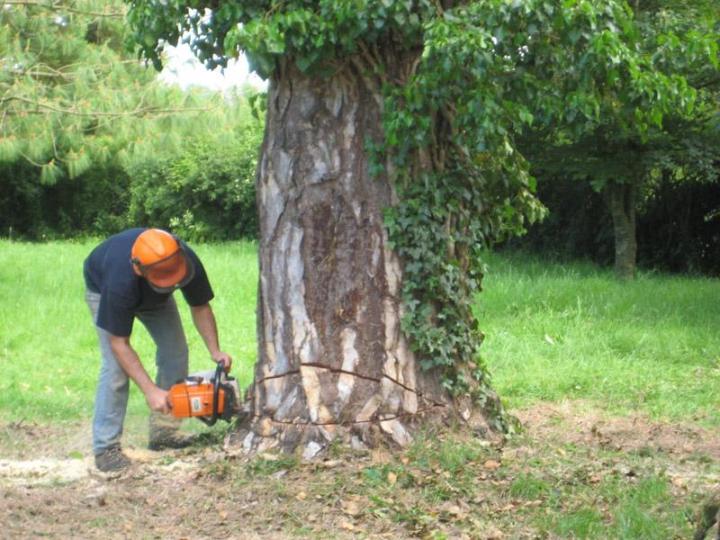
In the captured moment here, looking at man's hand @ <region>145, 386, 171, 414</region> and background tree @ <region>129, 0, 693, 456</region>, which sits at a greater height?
background tree @ <region>129, 0, 693, 456</region>

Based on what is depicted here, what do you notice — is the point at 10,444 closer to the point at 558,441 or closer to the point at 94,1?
the point at 558,441

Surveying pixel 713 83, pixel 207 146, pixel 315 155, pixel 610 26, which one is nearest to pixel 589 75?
pixel 610 26

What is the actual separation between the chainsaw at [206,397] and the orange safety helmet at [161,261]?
0.54 meters

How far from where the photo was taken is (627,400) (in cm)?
803

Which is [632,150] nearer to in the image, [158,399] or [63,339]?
[63,339]

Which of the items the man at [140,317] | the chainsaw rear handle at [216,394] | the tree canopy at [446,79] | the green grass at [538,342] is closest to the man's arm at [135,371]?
the man at [140,317]

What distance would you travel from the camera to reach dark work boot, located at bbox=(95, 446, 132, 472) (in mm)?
6121

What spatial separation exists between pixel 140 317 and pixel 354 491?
185 centimetres

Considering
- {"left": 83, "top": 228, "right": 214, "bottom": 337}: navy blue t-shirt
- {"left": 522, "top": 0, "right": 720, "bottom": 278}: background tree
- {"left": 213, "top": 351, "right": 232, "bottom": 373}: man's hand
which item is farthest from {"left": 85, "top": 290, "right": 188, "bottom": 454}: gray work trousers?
{"left": 522, "top": 0, "right": 720, "bottom": 278}: background tree

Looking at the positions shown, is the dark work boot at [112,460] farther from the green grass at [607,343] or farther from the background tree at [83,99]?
the background tree at [83,99]

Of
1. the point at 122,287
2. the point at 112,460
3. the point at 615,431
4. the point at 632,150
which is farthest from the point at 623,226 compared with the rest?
the point at 122,287

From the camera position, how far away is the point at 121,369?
244 inches

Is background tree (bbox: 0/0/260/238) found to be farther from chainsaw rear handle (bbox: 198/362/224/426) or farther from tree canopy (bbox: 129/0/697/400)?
chainsaw rear handle (bbox: 198/362/224/426)

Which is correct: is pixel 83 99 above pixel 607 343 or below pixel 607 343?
above
